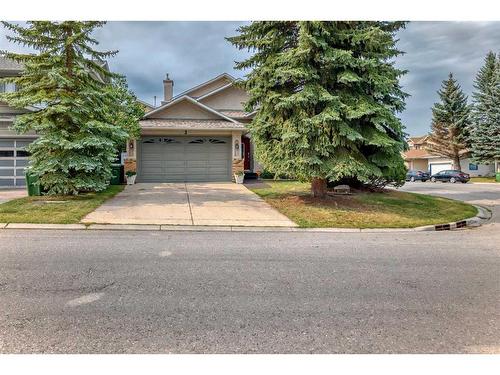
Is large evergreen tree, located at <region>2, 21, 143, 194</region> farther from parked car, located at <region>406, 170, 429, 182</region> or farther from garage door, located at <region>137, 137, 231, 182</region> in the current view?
parked car, located at <region>406, 170, 429, 182</region>

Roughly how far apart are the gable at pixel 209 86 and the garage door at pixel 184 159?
7990 millimetres

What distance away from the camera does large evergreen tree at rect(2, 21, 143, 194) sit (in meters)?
11.2

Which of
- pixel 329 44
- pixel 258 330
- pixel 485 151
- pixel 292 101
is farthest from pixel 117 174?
pixel 485 151

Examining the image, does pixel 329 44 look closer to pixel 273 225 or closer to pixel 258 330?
pixel 273 225

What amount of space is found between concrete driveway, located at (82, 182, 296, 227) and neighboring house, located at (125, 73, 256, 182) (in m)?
3.82

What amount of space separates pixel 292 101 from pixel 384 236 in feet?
16.0

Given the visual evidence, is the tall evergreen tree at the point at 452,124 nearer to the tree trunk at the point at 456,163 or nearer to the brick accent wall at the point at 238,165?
the tree trunk at the point at 456,163

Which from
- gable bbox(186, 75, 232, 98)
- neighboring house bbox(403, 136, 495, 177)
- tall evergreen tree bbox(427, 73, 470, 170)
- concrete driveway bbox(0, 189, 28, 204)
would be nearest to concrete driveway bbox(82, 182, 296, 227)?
concrete driveway bbox(0, 189, 28, 204)

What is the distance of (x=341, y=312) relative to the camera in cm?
338

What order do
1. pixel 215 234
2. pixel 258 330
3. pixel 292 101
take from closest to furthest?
pixel 258 330
pixel 215 234
pixel 292 101

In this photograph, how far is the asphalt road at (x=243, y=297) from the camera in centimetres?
282

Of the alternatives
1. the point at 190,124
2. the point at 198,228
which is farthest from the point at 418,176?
the point at 198,228

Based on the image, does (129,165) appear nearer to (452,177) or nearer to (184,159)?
(184,159)

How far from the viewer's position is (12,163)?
54.0 feet
